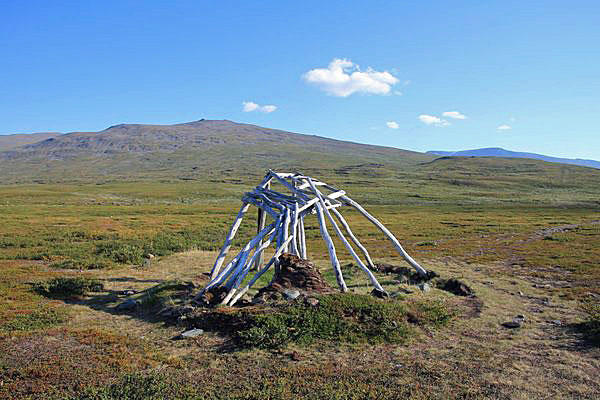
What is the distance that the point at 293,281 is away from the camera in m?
13.4

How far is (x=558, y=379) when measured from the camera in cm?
840

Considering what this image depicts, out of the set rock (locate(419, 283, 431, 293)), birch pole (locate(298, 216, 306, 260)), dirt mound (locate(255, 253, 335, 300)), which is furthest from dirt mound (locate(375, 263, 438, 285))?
dirt mound (locate(255, 253, 335, 300))

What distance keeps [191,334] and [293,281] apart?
399 centimetres

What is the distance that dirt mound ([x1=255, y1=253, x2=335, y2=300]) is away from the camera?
12824 millimetres

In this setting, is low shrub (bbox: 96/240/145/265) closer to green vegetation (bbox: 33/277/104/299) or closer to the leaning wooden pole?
green vegetation (bbox: 33/277/104/299)

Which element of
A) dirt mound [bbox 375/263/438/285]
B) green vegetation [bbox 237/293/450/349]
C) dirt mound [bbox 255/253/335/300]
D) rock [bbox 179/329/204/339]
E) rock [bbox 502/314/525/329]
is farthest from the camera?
dirt mound [bbox 375/263/438/285]

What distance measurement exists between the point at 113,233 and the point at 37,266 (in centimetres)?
1135

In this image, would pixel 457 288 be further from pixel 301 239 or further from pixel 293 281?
pixel 293 281

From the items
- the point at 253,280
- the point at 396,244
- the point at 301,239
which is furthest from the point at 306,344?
the point at 396,244

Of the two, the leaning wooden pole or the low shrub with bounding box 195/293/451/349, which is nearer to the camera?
the low shrub with bounding box 195/293/451/349

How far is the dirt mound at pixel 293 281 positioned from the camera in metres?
12.8

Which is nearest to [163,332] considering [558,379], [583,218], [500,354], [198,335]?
[198,335]

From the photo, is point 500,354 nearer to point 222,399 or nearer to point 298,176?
point 222,399

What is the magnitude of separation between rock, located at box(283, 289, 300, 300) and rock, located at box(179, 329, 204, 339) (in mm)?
2866
